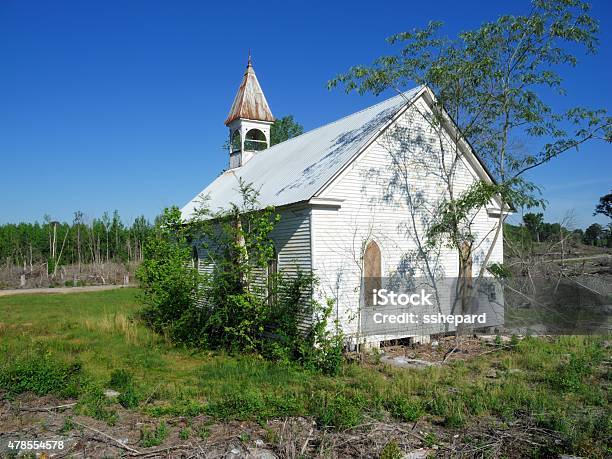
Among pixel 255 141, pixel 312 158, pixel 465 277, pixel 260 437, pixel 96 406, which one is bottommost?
pixel 260 437

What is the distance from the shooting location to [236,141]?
24578 mm

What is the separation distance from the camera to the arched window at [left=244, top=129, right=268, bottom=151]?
24250 mm

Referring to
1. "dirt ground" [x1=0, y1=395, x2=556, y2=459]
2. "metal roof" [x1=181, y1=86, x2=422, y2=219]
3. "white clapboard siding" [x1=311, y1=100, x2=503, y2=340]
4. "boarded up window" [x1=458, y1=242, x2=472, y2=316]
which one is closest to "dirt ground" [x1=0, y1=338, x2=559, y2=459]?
"dirt ground" [x1=0, y1=395, x2=556, y2=459]

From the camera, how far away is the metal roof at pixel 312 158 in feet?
44.0

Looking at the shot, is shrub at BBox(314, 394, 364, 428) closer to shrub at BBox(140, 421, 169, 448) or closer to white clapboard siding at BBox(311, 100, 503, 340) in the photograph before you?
shrub at BBox(140, 421, 169, 448)

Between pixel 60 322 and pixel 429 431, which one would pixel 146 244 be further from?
pixel 429 431

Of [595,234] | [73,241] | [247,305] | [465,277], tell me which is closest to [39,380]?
[247,305]

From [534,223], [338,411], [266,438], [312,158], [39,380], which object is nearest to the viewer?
[266,438]

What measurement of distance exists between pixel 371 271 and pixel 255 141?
502 inches

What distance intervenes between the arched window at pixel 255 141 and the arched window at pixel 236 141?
330mm

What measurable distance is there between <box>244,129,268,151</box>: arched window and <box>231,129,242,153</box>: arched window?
33 centimetres

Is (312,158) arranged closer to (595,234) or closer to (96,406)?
(96,406)

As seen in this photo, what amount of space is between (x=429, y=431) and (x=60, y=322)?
15.6 meters

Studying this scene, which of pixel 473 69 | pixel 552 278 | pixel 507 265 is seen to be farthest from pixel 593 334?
pixel 473 69
